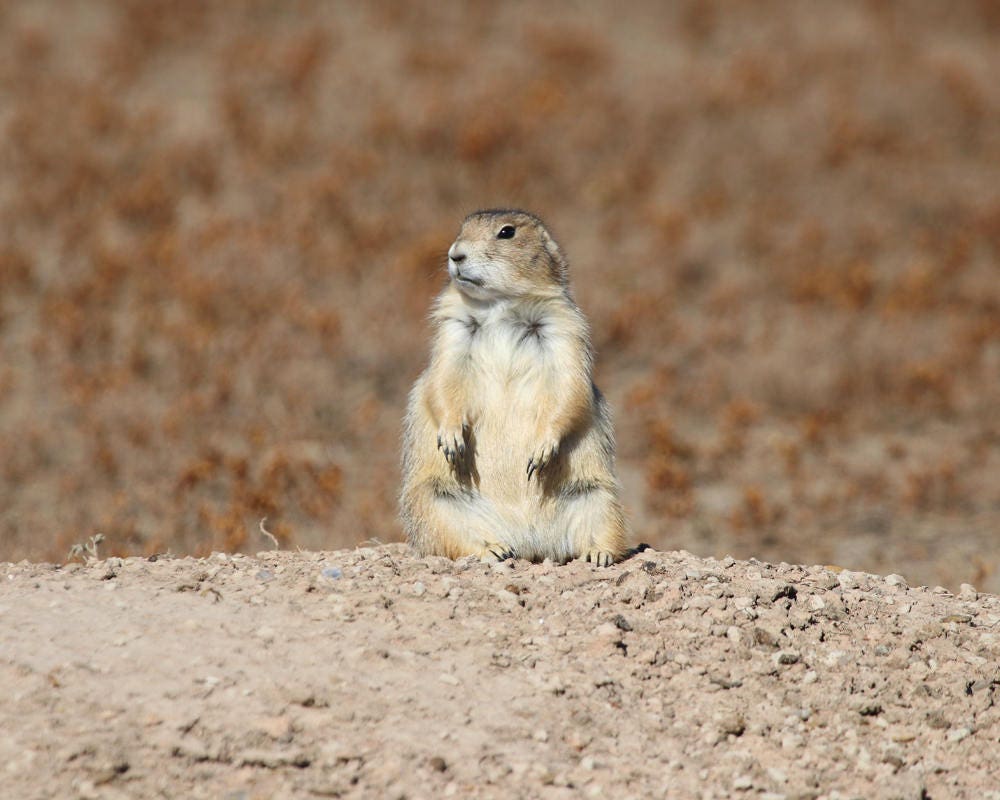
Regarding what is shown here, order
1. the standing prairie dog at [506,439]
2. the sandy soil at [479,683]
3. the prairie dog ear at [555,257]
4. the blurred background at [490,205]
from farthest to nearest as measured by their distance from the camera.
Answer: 1. the blurred background at [490,205]
2. the prairie dog ear at [555,257]
3. the standing prairie dog at [506,439]
4. the sandy soil at [479,683]

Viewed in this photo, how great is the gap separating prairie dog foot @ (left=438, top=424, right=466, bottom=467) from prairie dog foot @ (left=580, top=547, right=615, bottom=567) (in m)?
0.75

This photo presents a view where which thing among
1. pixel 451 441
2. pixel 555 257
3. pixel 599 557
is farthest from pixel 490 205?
pixel 599 557

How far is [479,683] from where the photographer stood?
16.8 ft

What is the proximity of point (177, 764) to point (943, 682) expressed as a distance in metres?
3.03

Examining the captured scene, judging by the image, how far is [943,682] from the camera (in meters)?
5.54

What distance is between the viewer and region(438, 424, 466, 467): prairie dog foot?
625cm

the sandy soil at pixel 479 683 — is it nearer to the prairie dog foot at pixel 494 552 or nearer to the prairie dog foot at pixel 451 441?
the prairie dog foot at pixel 494 552

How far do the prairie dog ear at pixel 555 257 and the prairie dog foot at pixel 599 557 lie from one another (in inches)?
57.7

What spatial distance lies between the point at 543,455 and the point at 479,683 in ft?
4.53

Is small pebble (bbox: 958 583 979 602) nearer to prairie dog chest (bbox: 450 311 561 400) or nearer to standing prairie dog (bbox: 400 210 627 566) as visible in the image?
standing prairie dog (bbox: 400 210 627 566)

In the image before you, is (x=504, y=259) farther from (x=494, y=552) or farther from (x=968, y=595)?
(x=968, y=595)

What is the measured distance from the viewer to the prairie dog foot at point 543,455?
20.4 ft

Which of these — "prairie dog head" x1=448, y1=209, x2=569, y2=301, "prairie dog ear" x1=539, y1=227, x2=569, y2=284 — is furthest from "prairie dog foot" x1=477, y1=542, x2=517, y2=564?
"prairie dog ear" x1=539, y1=227, x2=569, y2=284

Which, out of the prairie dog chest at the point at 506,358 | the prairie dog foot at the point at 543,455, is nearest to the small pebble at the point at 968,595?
the prairie dog foot at the point at 543,455
